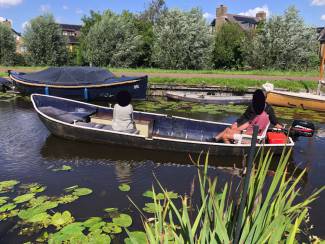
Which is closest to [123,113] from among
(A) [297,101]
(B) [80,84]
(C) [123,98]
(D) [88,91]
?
(C) [123,98]

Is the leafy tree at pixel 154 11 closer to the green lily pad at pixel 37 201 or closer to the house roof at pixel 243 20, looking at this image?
the house roof at pixel 243 20

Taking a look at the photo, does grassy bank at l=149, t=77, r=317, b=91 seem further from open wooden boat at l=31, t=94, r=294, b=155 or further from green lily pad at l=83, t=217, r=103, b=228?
green lily pad at l=83, t=217, r=103, b=228

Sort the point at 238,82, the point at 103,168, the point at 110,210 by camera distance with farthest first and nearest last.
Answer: the point at 238,82, the point at 103,168, the point at 110,210

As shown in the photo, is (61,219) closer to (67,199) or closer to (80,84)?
(67,199)

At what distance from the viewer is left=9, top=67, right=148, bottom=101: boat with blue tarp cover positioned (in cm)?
1806

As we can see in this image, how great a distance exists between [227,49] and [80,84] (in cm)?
2719

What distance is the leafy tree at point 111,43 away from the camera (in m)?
35.1

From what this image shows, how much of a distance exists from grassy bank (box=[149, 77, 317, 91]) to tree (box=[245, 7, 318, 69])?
10.7m

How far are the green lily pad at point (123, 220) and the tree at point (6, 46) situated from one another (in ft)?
118

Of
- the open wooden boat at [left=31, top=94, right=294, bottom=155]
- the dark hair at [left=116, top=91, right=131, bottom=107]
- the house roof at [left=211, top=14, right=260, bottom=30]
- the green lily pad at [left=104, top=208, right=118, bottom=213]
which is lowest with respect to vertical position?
the green lily pad at [left=104, top=208, right=118, bottom=213]

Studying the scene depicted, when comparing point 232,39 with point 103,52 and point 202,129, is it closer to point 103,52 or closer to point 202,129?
point 103,52

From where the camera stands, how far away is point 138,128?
11.1m

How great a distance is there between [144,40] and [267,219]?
133 feet

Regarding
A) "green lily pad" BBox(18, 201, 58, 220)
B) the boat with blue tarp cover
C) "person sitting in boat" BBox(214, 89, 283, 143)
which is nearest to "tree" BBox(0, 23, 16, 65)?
the boat with blue tarp cover
